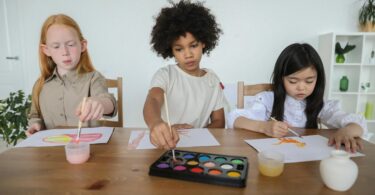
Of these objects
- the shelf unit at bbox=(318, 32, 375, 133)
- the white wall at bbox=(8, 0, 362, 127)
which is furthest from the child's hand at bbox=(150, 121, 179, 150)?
the shelf unit at bbox=(318, 32, 375, 133)

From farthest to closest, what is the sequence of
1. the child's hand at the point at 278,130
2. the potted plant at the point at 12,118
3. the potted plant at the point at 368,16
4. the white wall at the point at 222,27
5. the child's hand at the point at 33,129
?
1. the white wall at the point at 222,27
2. the potted plant at the point at 368,16
3. the potted plant at the point at 12,118
4. the child's hand at the point at 33,129
5. the child's hand at the point at 278,130

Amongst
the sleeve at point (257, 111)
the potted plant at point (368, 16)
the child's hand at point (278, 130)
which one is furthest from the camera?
the potted plant at point (368, 16)

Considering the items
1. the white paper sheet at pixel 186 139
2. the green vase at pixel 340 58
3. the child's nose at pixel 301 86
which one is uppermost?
the green vase at pixel 340 58

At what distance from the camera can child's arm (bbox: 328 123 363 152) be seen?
75 centimetres

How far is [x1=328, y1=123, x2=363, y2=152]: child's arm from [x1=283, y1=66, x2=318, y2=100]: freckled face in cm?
→ 26

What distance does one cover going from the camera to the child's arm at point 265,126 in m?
0.90

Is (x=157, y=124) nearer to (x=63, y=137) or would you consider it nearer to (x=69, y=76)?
(x=63, y=137)

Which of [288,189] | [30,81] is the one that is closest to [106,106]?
[288,189]

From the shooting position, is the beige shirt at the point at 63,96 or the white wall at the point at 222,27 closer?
the beige shirt at the point at 63,96

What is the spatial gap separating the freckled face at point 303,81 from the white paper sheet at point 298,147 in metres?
0.30

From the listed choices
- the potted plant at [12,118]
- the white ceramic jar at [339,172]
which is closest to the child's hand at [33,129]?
the potted plant at [12,118]

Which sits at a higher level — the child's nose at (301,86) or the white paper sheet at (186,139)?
the child's nose at (301,86)

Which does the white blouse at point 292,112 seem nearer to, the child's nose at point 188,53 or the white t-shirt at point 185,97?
the white t-shirt at point 185,97

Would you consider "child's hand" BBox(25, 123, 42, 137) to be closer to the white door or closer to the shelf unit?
the white door
